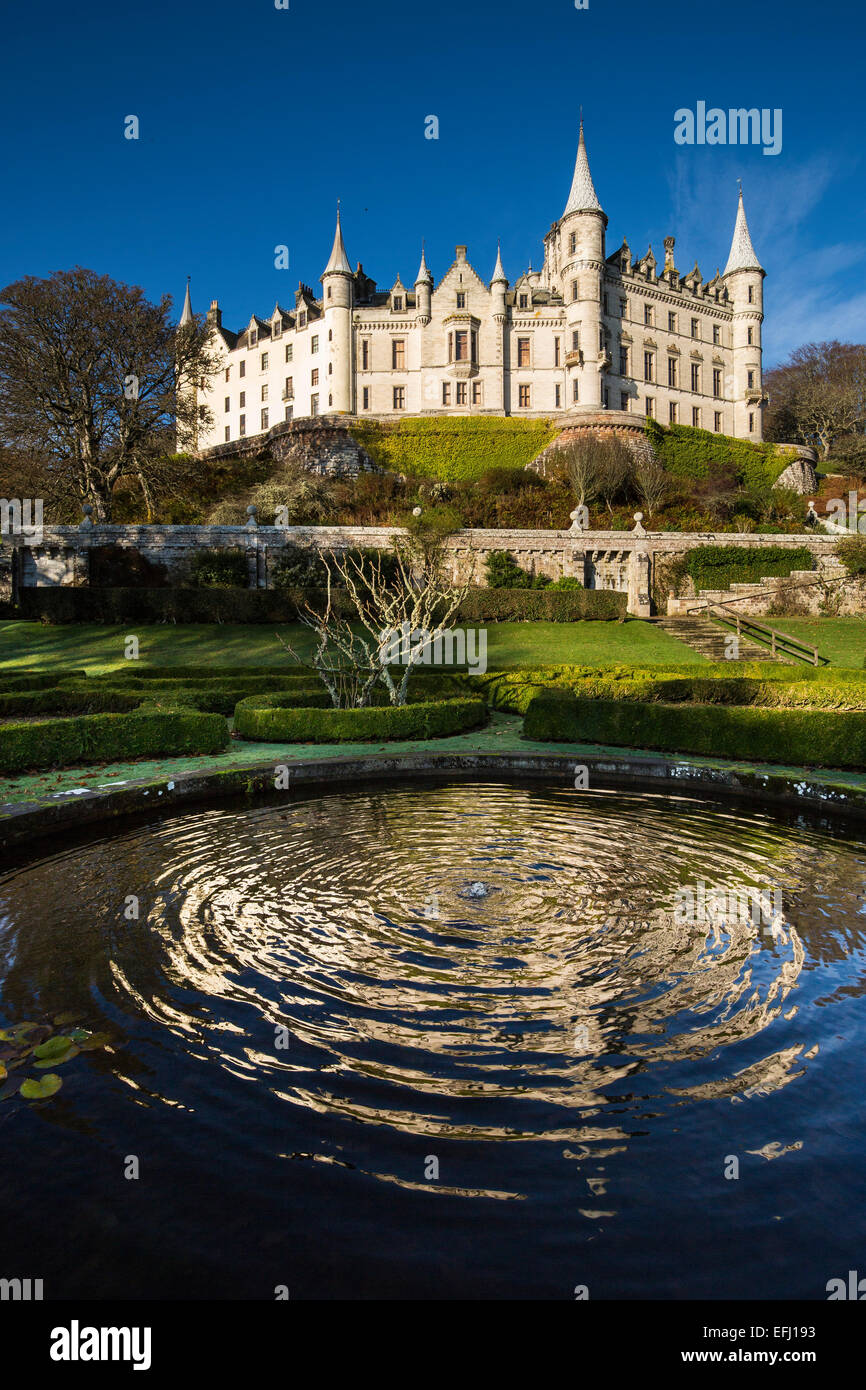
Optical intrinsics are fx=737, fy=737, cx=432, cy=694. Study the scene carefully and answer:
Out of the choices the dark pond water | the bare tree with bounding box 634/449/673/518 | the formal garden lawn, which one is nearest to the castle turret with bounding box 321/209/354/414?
the bare tree with bounding box 634/449/673/518

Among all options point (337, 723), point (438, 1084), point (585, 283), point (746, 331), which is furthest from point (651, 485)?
point (438, 1084)

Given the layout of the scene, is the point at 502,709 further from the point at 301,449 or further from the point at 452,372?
the point at 452,372

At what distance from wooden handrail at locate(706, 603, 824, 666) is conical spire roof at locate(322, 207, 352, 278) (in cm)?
3562

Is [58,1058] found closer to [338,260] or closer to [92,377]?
[92,377]

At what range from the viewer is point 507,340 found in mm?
49812

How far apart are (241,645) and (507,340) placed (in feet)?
117

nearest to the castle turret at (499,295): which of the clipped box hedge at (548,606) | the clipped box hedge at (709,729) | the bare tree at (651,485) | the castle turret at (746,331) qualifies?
the bare tree at (651,485)

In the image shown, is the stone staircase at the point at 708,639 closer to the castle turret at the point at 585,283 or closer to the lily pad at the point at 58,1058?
the lily pad at the point at 58,1058

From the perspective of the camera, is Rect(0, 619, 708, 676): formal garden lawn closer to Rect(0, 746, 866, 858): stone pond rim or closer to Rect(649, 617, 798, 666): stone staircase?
Rect(649, 617, 798, 666): stone staircase

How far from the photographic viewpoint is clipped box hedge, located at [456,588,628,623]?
29.0 m

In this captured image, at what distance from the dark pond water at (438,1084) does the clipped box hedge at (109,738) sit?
4177 mm

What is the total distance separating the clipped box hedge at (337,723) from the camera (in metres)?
12.9

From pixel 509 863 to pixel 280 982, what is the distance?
281 centimetres
